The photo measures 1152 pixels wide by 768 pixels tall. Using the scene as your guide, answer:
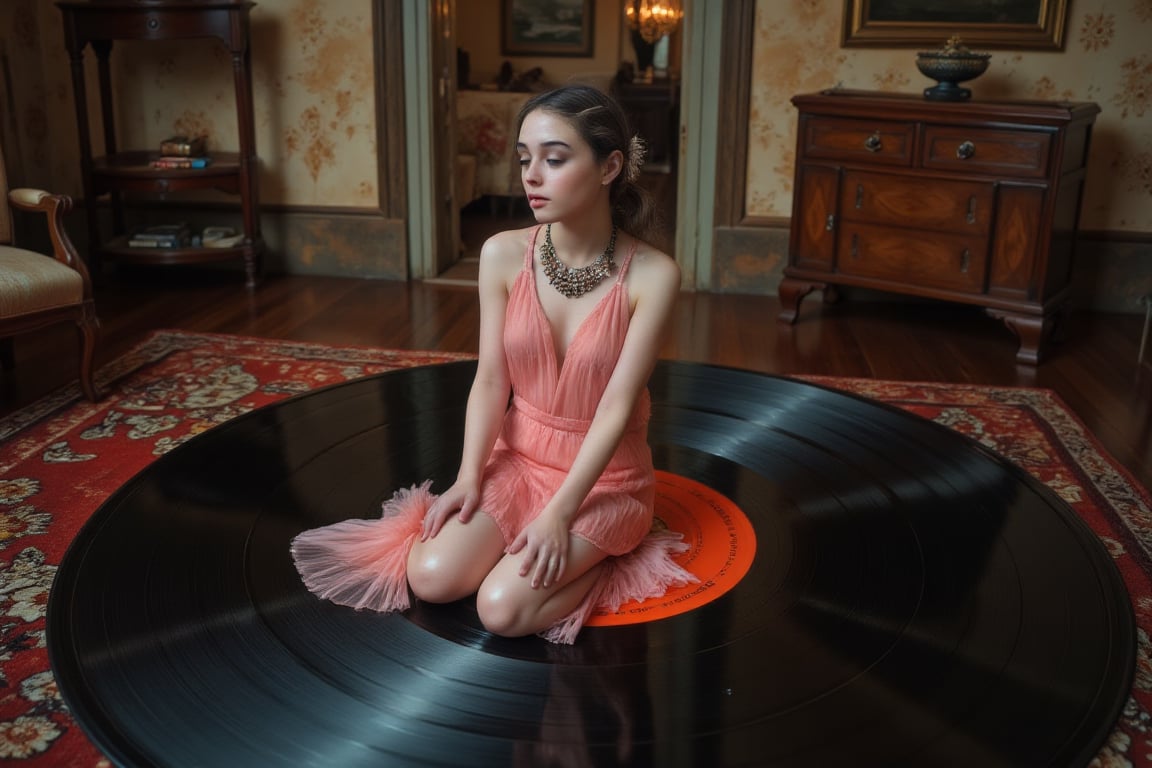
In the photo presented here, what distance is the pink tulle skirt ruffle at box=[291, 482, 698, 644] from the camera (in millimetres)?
1832

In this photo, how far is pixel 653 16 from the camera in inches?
363

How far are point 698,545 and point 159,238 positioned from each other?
3.78m

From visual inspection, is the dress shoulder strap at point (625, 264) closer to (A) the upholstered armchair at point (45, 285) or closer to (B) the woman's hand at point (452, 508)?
(B) the woman's hand at point (452, 508)

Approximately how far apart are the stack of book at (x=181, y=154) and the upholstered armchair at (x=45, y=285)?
4.26 feet

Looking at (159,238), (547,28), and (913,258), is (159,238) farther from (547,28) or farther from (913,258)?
(547,28)

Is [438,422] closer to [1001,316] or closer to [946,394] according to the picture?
[946,394]

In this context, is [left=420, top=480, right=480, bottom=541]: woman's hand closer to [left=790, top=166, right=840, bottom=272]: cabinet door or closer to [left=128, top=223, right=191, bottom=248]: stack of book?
[left=790, top=166, right=840, bottom=272]: cabinet door

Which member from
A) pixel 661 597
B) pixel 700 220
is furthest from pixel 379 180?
pixel 661 597

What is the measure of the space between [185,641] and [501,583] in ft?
1.69

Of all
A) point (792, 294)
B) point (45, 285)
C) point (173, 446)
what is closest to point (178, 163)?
point (45, 285)

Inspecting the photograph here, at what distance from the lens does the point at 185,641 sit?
1.69m

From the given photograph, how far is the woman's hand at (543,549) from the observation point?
174 cm

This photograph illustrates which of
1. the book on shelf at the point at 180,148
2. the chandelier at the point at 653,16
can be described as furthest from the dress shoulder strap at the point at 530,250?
the chandelier at the point at 653,16

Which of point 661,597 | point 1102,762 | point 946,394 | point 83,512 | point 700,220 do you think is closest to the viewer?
point 1102,762
